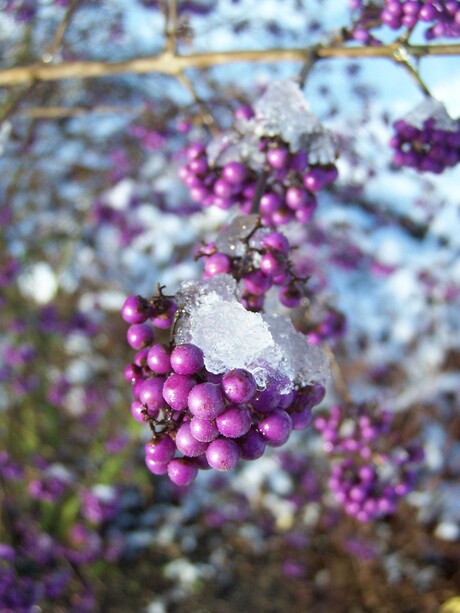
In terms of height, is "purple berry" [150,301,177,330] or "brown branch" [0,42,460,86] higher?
"brown branch" [0,42,460,86]

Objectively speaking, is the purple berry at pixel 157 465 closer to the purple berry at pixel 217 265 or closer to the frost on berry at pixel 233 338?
the frost on berry at pixel 233 338

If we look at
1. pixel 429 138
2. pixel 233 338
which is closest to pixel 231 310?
pixel 233 338

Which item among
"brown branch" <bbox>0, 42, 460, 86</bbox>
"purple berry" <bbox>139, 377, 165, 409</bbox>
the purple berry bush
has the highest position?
"brown branch" <bbox>0, 42, 460, 86</bbox>

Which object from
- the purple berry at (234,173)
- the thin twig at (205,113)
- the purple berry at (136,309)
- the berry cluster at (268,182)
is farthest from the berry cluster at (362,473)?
the thin twig at (205,113)

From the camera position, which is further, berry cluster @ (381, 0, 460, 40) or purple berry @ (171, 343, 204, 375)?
berry cluster @ (381, 0, 460, 40)

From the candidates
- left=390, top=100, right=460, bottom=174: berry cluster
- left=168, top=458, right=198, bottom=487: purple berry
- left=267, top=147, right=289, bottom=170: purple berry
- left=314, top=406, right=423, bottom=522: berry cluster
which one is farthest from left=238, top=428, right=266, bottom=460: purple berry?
left=390, top=100, right=460, bottom=174: berry cluster

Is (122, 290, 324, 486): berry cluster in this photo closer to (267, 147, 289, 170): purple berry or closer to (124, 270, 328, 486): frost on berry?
(124, 270, 328, 486): frost on berry

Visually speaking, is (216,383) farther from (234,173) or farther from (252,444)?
(234,173)

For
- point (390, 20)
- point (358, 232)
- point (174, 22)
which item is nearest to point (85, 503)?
point (174, 22)
